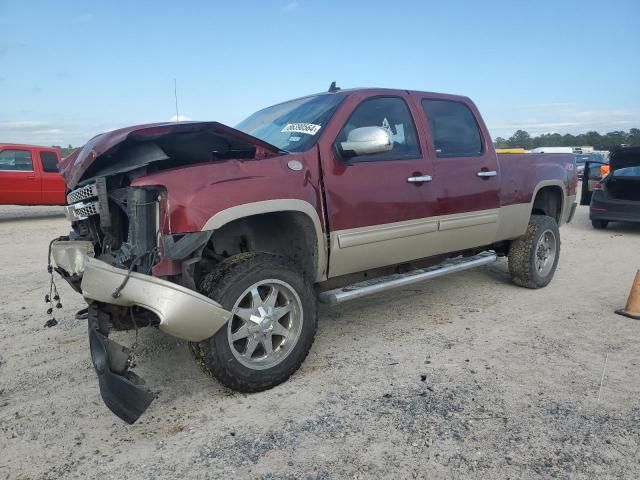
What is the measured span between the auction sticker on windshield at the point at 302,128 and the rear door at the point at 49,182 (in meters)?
10.5

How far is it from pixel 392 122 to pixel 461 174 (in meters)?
0.81

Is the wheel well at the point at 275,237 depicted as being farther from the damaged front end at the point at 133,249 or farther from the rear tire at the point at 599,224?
the rear tire at the point at 599,224

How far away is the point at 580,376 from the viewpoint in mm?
3406

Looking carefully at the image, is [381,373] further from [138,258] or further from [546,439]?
[138,258]

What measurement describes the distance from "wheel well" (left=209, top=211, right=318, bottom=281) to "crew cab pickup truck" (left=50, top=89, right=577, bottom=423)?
11 millimetres

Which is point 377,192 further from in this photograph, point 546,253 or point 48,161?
point 48,161

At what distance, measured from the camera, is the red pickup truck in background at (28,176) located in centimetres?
1216

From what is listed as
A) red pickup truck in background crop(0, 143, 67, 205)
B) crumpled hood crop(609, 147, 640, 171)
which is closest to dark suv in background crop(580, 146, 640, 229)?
crumpled hood crop(609, 147, 640, 171)

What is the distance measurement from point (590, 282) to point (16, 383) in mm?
5914

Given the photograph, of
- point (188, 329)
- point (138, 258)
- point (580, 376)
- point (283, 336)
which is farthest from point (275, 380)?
point (580, 376)

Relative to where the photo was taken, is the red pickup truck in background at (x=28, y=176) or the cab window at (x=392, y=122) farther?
the red pickup truck in background at (x=28, y=176)

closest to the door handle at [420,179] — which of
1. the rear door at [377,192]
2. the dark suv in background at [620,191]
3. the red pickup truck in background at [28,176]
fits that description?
the rear door at [377,192]

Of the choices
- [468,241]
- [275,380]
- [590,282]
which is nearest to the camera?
[275,380]

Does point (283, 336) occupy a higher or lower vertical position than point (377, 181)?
lower
